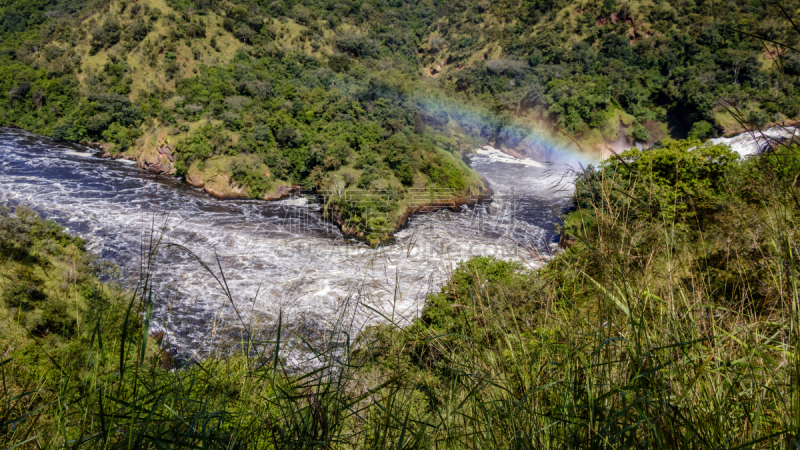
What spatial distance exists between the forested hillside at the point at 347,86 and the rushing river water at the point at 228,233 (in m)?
1.97

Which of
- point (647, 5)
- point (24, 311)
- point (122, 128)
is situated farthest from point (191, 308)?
point (647, 5)

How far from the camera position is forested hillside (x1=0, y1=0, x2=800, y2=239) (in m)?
23.5

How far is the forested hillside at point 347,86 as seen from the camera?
77.0 feet

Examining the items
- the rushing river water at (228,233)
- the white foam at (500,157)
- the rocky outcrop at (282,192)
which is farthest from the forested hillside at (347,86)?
the rushing river water at (228,233)

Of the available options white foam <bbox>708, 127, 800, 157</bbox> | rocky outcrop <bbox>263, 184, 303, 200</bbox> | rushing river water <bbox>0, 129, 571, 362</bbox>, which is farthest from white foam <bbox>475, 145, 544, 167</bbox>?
rocky outcrop <bbox>263, 184, 303, 200</bbox>

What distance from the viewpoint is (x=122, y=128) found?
26.8 m

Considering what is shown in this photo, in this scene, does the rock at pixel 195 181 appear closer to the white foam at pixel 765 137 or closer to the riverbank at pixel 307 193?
the riverbank at pixel 307 193

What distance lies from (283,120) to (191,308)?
17.8 meters

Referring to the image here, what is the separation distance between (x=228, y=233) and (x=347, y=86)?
2219cm

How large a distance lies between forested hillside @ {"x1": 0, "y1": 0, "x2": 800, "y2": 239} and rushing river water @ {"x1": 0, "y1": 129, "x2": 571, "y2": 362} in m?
1.97

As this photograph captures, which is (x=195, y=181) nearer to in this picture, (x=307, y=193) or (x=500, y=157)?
(x=307, y=193)

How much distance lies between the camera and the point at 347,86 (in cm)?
3238

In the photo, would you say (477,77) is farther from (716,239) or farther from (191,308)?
(716,239)

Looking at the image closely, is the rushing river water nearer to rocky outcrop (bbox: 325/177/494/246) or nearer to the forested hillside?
rocky outcrop (bbox: 325/177/494/246)
